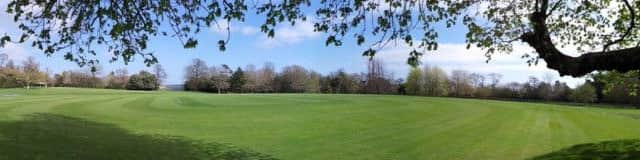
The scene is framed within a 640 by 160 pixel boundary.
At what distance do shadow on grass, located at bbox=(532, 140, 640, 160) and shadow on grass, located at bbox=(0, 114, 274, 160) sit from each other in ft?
31.4

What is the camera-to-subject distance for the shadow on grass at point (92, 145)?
1605cm

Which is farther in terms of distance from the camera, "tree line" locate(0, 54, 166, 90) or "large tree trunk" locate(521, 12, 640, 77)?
"tree line" locate(0, 54, 166, 90)

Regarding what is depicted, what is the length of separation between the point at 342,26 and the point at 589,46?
13316 mm

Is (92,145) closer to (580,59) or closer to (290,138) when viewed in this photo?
(290,138)

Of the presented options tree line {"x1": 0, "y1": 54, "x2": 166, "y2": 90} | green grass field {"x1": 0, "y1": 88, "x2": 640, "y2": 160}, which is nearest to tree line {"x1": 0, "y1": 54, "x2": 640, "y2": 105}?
tree line {"x1": 0, "y1": 54, "x2": 166, "y2": 90}

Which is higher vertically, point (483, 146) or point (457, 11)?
point (457, 11)

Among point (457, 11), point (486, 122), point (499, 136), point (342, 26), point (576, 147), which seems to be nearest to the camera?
point (342, 26)

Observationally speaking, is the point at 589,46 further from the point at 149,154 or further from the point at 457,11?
the point at 149,154

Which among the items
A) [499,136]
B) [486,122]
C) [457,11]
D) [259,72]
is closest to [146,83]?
[259,72]

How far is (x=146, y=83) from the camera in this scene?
356 feet

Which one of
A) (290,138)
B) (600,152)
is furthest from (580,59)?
(290,138)

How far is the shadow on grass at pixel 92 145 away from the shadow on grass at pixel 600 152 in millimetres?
9567

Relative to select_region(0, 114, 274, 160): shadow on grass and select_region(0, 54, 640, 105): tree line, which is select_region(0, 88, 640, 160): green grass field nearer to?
select_region(0, 114, 274, 160): shadow on grass

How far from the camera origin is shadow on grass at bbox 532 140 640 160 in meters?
18.4
